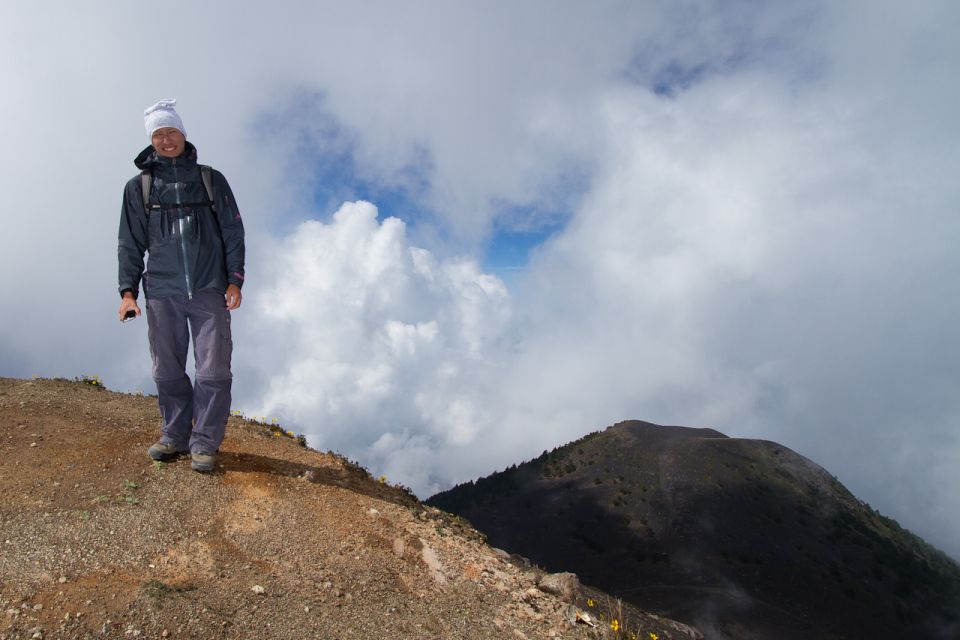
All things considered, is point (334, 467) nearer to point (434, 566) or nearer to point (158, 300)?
point (434, 566)

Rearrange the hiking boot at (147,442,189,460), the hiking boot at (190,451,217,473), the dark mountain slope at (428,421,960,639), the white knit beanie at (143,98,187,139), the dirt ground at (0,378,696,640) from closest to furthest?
the dirt ground at (0,378,696,640)
the white knit beanie at (143,98,187,139)
the hiking boot at (190,451,217,473)
the hiking boot at (147,442,189,460)
the dark mountain slope at (428,421,960,639)

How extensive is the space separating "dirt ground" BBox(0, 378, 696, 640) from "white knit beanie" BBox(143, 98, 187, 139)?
4905 millimetres

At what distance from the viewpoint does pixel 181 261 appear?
8.12m

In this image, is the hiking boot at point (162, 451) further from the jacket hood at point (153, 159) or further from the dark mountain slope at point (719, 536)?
the dark mountain slope at point (719, 536)

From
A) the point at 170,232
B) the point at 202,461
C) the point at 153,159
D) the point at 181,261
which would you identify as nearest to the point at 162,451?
the point at 202,461

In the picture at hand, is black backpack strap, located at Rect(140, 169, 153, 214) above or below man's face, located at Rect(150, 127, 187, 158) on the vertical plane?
below

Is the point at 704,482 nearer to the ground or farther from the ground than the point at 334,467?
farther from the ground

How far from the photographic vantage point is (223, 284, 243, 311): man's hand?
8.37 metres

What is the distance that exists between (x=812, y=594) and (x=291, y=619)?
91.5 metres

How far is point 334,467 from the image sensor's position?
1080cm

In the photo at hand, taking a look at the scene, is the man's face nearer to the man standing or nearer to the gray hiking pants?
the man standing

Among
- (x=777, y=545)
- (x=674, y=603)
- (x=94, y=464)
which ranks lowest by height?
(x=94, y=464)

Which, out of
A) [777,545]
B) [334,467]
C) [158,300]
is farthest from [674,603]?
[158,300]

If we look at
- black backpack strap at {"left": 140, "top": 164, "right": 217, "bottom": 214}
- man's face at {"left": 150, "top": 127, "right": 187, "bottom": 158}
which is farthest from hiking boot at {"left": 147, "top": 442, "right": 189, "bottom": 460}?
man's face at {"left": 150, "top": 127, "right": 187, "bottom": 158}
